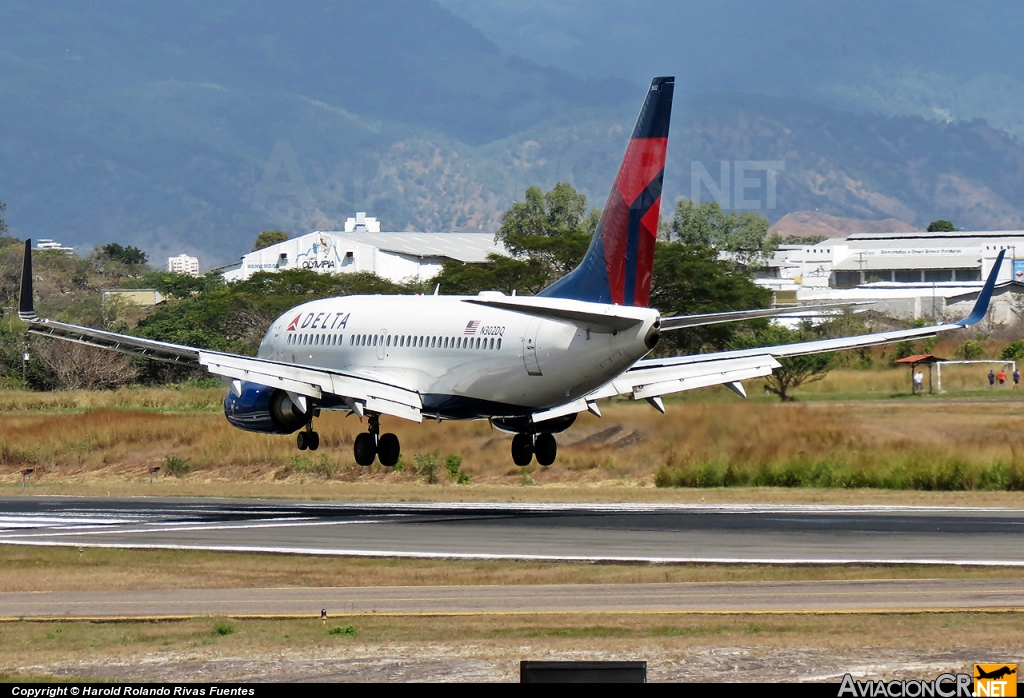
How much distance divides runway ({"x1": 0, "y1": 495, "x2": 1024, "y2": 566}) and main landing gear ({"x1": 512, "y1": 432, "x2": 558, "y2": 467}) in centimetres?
164

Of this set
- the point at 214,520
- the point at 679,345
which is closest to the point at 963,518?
the point at 214,520

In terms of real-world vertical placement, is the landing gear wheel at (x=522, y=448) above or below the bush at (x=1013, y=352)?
below

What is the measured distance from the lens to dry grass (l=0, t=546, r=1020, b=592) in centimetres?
3136

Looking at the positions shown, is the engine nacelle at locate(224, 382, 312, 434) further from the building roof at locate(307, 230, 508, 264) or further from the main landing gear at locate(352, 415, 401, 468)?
the building roof at locate(307, 230, 508, 264)

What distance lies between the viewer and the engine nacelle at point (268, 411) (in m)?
49.3

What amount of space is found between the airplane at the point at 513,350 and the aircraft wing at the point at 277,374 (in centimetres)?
5

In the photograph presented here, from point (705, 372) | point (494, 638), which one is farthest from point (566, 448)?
point (494, 638)

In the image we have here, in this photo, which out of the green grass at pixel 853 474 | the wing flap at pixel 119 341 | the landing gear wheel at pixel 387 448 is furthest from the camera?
the green grass at pixel 853 474

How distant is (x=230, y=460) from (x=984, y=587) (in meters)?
45.6

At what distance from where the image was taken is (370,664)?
22.1m

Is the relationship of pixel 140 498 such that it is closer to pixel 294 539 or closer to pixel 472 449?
pixel 472 449

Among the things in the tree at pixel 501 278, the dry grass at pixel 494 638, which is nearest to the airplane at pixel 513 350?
the dry grass at pixel 494 638

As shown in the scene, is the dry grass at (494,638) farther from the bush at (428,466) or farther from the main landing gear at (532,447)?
the bush at (428,466)

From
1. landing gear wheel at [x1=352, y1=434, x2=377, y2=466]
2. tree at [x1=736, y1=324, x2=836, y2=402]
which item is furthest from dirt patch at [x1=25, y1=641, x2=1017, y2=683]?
tree at [x1=736, y1=324, x2=836, y2=402]
